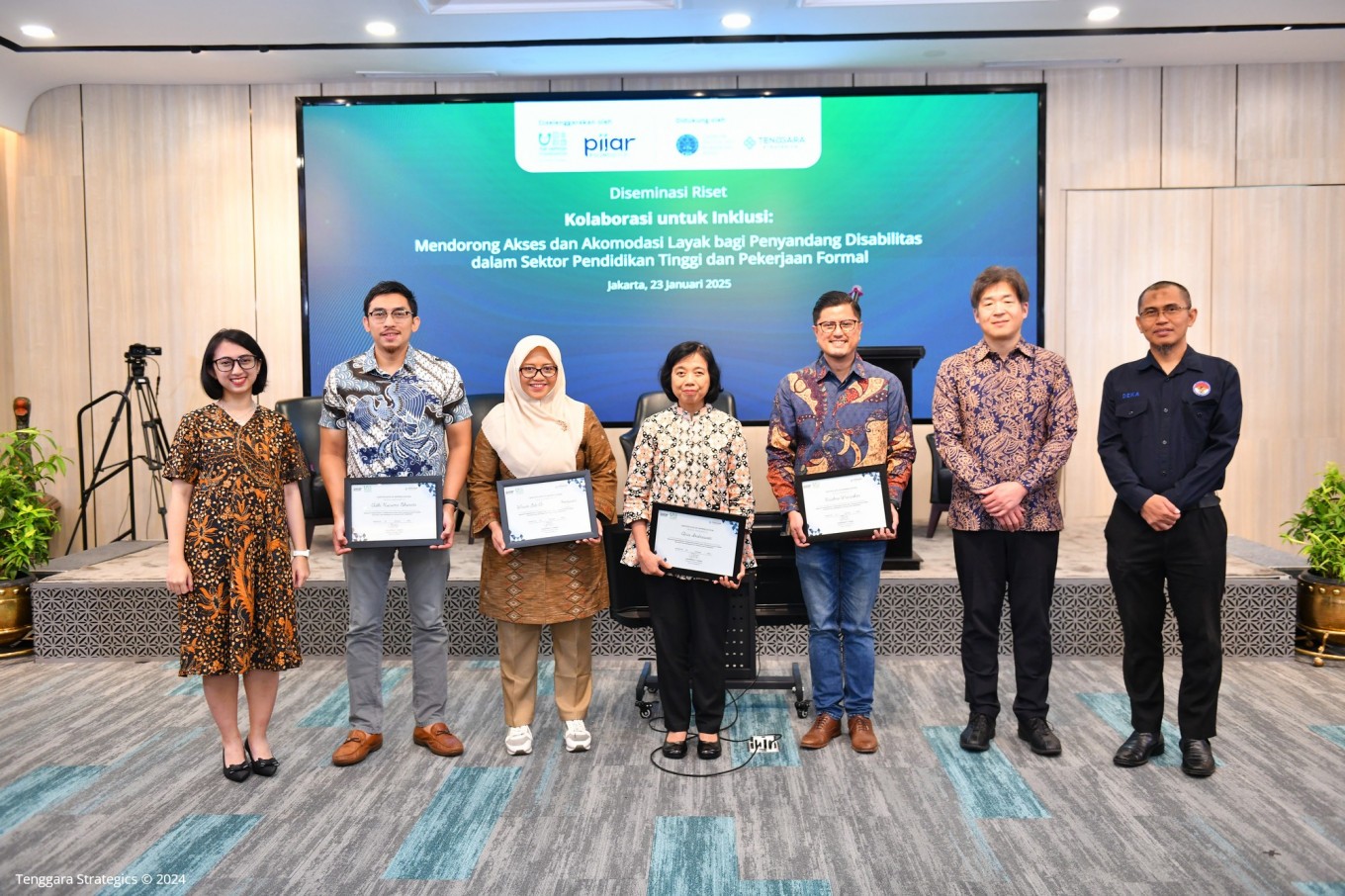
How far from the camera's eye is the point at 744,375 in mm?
5602

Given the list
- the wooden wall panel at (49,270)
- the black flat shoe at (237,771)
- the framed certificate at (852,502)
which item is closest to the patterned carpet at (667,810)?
the black flat shoe at (237,771)

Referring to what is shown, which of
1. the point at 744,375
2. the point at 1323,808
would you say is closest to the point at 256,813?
the point at 1323,808

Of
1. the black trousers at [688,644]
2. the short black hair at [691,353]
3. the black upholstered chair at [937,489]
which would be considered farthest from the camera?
the black upholstered chair at [937,489]

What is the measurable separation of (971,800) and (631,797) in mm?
949

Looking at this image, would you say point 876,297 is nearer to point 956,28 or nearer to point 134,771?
point 956,28

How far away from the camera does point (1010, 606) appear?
2.81 metres

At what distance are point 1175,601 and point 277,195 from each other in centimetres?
547

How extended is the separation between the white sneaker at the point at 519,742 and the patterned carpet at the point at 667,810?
9cm

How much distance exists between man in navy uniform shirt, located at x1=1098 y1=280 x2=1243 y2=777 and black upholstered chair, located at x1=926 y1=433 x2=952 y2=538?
2177 millimetres

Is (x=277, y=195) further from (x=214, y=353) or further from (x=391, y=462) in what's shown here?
(x=391, y=462)

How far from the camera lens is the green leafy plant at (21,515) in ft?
13.3

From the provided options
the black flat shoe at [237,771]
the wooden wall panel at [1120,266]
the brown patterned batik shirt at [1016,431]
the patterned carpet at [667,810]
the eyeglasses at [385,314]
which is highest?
the wooden wall panel at [1120,266]

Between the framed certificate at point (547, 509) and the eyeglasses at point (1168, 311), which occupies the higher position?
the eyeglasses at point (1168, 311)

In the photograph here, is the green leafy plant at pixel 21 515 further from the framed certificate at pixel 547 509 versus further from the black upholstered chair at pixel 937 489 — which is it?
the black upholstered chair at pixel 937 489
